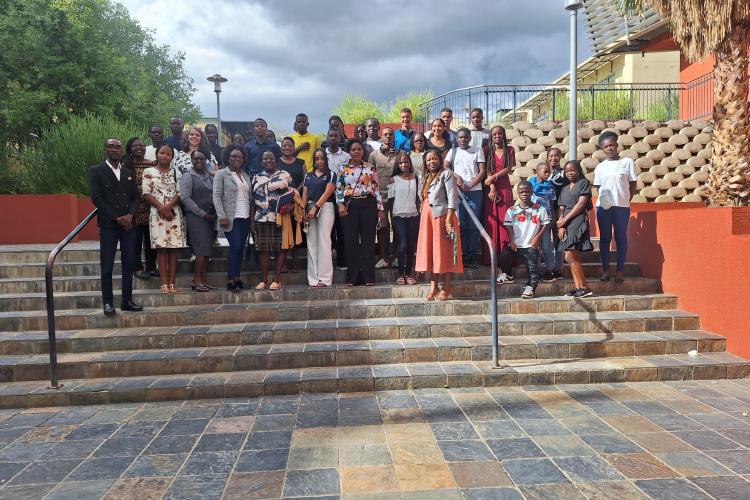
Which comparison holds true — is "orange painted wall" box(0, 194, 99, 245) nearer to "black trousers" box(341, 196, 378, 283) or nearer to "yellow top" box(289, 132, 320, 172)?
"yellow top" box(289, 132, 320, 172)

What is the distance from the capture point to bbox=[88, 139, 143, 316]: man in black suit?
5.54 metres

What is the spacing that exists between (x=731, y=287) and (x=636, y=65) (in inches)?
563

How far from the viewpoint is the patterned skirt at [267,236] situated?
6.17 meters

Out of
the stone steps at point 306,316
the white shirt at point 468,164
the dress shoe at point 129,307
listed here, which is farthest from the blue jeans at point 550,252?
the dress shoe at point 129,307

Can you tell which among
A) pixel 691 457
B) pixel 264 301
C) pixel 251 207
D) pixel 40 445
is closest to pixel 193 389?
pixel 40 445

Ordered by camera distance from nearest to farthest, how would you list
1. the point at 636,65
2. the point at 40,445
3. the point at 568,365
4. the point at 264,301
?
1. the point at 40,445
2. the point at 568,365
3. the point at 264,301
4. the point at 636,65

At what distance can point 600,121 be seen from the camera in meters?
11.8

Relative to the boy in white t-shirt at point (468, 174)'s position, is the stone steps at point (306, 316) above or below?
below

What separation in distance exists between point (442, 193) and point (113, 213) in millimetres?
3738

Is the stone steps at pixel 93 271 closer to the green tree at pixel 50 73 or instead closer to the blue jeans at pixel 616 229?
the blue jeans at pixel 616 229

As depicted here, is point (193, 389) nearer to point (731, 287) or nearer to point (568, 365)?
point (568, 365)

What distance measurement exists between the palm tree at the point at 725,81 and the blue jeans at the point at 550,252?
6.82 ft

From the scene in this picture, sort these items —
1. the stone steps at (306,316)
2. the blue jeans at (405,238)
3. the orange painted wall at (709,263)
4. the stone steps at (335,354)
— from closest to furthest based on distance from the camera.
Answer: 1. the stone steps at (335,354)
2. the orange painted wall at (709,263)
3. the stone steps at (306,316)
4. the blue jeans at (405,238)

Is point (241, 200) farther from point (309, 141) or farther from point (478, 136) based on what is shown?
point (478, 136)
